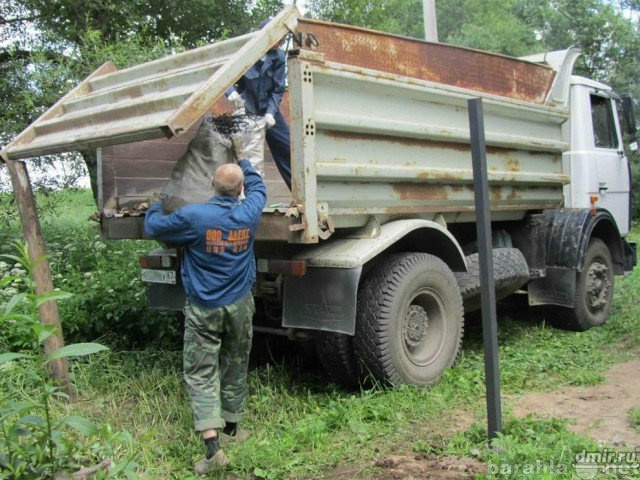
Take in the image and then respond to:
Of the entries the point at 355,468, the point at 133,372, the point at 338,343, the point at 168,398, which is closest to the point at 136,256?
the point at 133,372

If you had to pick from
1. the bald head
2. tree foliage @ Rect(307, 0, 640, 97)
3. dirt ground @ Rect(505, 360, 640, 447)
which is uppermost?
tree foliage @ Rect(307, 0, 640, 97)

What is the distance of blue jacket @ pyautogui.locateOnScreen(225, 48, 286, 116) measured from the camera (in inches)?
156

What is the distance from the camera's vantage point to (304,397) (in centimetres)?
429

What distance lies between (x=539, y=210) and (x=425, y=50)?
226 centimetres

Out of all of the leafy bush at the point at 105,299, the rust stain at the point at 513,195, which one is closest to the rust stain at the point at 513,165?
the rust stain at the point at 513,195

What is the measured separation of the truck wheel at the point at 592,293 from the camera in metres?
6.00

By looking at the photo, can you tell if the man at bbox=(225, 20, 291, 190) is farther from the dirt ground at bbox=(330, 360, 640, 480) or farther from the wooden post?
the dirt ground at bbox=(330, 360, 640, 480)

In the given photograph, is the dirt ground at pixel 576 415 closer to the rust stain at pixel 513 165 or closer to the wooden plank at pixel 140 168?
the rust stain at pixel 513 165

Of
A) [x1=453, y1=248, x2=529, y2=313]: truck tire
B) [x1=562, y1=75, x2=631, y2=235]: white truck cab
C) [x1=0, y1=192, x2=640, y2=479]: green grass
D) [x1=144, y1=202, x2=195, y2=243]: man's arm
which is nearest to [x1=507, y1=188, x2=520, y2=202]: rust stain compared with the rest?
[x1=453, y1=248, x2=529, y2=313]: truck tire

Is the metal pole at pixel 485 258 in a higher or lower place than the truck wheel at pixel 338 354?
higher

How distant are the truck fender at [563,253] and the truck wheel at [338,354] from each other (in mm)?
2483

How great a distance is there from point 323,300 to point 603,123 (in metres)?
4.23

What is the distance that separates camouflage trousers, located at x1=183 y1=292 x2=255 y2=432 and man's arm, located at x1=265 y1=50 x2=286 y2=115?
1.26 metres

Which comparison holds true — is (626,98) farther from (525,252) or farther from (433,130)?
(433,130)
